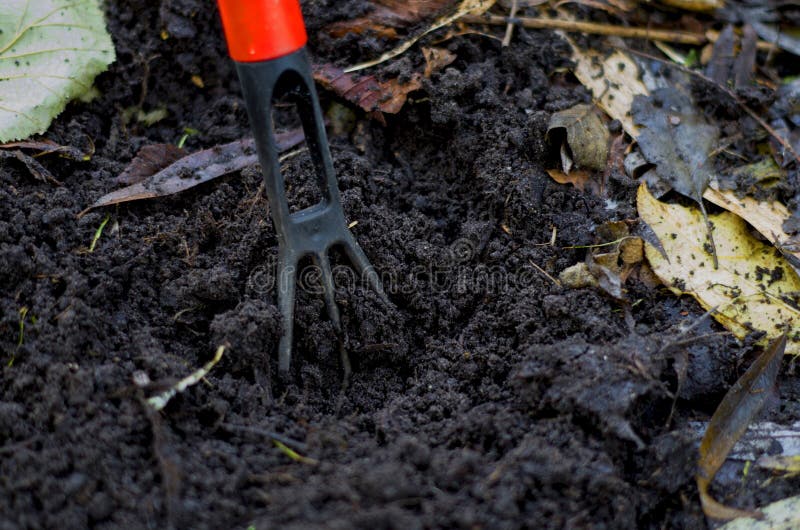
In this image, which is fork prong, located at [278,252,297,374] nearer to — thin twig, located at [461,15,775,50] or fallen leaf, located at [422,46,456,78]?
fallen leaf, located at [422,46,456,78]

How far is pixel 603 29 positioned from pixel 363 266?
1.20 metres

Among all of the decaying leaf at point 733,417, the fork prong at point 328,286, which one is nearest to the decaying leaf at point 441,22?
the fork prong at point 328,286

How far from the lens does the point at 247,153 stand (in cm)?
199

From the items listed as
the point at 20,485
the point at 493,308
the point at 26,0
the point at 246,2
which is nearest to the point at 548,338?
the point at 493,308

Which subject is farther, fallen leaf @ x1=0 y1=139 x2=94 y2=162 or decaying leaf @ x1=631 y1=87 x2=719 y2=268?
decaying leaf @ x1=631 y1=87 x2=719 y2=268

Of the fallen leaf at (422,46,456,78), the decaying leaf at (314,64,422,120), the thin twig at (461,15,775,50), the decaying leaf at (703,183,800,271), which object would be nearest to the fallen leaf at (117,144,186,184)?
the decaying leaf at (314,64,422,120)

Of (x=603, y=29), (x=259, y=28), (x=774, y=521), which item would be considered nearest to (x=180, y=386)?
(x=259, y=28)

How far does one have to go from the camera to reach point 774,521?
1.46 m

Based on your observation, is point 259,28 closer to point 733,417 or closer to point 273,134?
point 273,134

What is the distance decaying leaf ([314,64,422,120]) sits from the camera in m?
2.06

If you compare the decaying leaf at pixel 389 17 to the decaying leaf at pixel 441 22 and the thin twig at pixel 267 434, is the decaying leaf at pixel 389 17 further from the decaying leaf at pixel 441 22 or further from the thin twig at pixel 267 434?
the thin twig at pixel 267 434

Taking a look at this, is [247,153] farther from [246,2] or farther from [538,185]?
[538,185]

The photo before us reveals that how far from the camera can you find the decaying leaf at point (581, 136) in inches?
77.2

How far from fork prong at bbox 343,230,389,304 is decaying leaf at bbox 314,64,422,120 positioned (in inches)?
19.1
